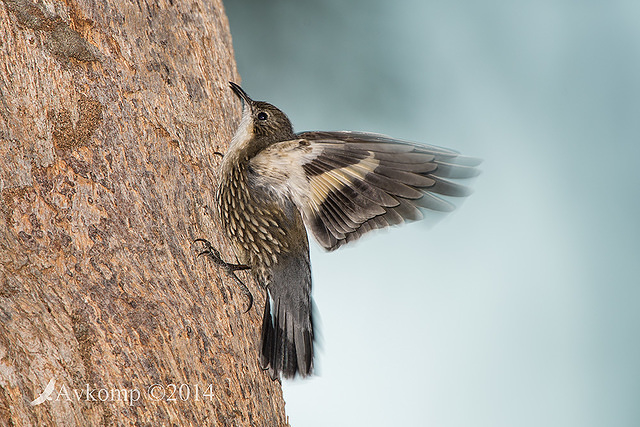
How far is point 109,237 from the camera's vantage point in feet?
6.64

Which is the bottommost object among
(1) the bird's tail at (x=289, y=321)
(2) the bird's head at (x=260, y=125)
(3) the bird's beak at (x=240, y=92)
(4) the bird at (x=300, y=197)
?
(1) the bird's tail at (x=289, y=321)

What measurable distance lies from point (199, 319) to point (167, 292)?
15 cm

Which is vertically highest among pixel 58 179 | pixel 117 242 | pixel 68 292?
pixel 58 179

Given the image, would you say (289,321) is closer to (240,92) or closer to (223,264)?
(223,264)

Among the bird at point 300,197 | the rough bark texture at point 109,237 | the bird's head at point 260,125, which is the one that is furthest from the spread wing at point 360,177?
the rough bark texture at point 109,237

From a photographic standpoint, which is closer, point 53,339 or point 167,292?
point 53,339

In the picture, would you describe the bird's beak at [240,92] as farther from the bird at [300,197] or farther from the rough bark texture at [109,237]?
the rough bark texture at [109,237]

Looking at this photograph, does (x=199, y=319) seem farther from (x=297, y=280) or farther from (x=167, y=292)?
(x=297, y=280)

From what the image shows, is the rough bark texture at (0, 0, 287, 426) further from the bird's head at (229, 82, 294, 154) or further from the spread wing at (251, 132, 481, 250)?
the spread wing at (251, 132, 481, 250)

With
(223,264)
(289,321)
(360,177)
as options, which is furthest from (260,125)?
(289,321)

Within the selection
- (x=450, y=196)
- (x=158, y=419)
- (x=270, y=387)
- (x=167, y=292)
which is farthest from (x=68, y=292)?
(x=450, y=196)

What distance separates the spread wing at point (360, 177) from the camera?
2383 millimetres

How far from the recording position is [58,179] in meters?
2.02

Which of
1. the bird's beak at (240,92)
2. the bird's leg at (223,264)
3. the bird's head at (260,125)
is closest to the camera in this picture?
the bird's leg at (223,264)
